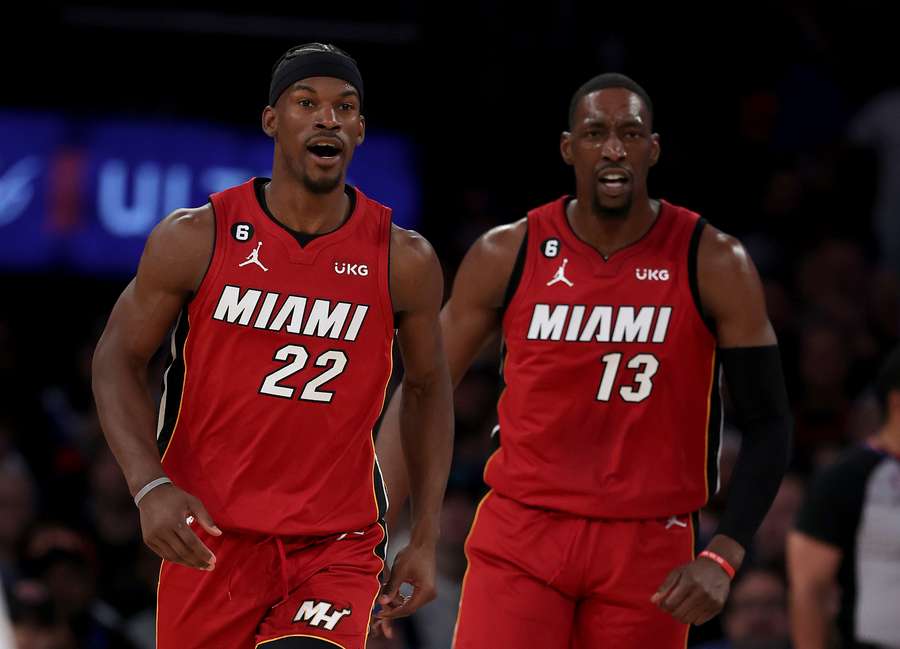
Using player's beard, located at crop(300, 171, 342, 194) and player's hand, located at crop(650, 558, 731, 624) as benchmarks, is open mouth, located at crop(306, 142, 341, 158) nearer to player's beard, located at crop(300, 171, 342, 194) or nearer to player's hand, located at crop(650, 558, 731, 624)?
player's beard, located at crop(300, 171, 342, 194)

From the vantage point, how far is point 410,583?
14.5 feet

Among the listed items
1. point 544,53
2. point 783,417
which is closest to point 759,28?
point 544,53

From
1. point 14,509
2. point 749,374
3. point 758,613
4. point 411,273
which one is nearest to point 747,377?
point 749,374

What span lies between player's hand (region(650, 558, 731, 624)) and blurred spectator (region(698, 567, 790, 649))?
2335 mm

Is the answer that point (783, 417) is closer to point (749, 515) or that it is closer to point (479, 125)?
point (749, 515)

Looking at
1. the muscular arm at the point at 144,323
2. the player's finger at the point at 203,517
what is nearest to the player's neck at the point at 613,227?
the muscular arm at the point at 144,323

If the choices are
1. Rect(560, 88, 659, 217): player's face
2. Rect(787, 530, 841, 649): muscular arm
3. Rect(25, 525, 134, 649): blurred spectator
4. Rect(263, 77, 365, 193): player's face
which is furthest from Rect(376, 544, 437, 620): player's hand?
Rect(25, 525, 134, 649): blurred spectator

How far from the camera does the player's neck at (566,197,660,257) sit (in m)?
5.02

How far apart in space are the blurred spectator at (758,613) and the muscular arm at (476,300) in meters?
2.28

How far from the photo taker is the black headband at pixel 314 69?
4.34 meters

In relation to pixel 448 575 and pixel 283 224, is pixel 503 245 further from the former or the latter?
pixel 448 575

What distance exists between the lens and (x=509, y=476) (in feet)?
16.2

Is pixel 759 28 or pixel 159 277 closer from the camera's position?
pixel 159 277

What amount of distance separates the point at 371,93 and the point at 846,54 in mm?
2979
